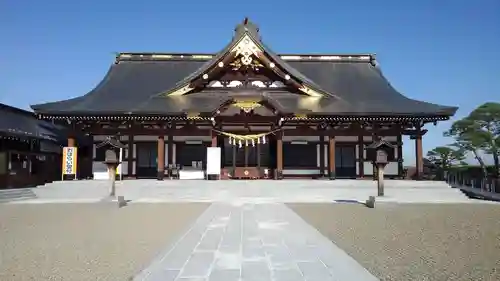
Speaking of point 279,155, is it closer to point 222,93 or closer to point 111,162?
point 222,93

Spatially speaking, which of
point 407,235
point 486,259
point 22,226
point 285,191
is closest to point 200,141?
point 285,191

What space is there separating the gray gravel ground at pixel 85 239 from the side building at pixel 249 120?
686 cm

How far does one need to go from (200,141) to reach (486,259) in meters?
16.2

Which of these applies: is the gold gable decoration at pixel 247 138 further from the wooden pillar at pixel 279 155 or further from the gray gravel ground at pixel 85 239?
the gray gravel ground at pixel 85 239

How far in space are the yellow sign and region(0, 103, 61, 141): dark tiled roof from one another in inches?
184

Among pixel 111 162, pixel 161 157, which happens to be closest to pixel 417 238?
pixel 111 162

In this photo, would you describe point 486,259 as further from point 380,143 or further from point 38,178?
point 38,178

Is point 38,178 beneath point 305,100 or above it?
beneath

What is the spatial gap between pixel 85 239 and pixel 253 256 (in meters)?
4.10

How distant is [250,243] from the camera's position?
22.9ft

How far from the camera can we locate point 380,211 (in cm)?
1226

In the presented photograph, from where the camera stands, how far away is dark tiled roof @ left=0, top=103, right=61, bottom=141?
843 inches

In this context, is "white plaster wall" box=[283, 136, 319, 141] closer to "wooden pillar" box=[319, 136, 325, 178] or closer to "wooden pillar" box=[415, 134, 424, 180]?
"wooden pillar" box=[319, 136, 325, 178]

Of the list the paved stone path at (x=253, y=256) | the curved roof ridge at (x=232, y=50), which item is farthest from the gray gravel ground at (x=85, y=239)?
the curved roof ridge at (x=232, y=50)
